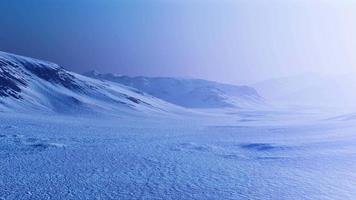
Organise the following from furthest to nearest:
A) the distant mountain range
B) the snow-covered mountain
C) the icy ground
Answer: the snow-covered mountain
the distant mountain range
the icy ground

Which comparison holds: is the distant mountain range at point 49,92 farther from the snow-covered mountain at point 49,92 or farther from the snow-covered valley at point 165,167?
the snow-covered valley at point 165,167

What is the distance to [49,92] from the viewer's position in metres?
108

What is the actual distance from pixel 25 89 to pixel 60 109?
13.8 m

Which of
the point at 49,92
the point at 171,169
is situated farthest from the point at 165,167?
the point at 49,92

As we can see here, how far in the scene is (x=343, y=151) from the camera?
124 ft

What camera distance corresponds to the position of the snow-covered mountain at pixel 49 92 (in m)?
93.2

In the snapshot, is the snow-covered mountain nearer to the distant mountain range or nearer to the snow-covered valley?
the distant mountain range

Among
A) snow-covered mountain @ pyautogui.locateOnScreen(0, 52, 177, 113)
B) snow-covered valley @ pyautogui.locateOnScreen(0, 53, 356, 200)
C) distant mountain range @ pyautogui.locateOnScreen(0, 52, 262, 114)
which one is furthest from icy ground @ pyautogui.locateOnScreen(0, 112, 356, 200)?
snow-covered mountain @ pyautogui.locateOnScreen(0, 52, 177, 113)

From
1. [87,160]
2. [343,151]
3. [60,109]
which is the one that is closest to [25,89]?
[60,109]

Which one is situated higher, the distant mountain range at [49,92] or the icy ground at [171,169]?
the distant mountain range at [49,92]

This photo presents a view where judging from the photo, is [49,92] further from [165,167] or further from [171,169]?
[171,169]

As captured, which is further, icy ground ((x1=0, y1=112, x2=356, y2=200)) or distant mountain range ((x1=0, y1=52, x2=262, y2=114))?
distant mountain range ((x1=0, y1=52, x2=262, y2=114))

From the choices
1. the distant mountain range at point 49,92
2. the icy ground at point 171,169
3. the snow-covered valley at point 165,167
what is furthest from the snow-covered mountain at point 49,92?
the icy ground at point 171,169

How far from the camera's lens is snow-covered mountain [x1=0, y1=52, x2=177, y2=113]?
93188 millimetres
